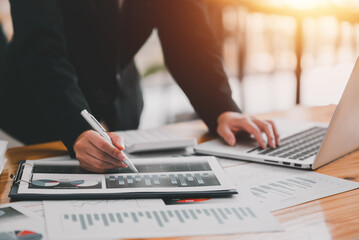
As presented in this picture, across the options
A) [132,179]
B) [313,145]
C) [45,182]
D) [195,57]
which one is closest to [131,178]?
[132,179]

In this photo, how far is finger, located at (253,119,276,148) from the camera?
898mm

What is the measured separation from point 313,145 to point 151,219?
550 mm

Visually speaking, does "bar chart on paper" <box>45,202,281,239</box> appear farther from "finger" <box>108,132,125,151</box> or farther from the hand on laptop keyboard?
the hand on laptop keyboard

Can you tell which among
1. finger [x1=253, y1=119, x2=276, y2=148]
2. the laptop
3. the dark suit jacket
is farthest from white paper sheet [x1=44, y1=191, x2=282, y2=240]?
the dark suit jacket

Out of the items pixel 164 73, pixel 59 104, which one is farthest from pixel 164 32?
pixel 164 73

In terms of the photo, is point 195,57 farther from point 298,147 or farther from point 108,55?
Answer: point 298,147

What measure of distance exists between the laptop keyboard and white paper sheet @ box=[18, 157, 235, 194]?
172 mm

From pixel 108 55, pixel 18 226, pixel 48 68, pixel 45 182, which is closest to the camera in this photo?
pixel 18 226

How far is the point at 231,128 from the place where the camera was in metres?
1.02

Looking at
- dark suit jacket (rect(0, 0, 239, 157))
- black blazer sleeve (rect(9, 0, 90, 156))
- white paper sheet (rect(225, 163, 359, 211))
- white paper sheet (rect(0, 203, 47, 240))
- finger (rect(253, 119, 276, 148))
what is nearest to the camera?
white paper sheet (rect(0, 203, 47, 240))

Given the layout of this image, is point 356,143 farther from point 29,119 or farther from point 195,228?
point 29,119

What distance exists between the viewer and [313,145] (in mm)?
907

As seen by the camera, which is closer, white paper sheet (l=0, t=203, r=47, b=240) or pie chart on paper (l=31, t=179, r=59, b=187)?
white paper sheet (l=0, t=203, r=47, b=240)

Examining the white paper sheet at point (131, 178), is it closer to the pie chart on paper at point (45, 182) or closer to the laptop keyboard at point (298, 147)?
the pie chart on paper at point (45, 182)
